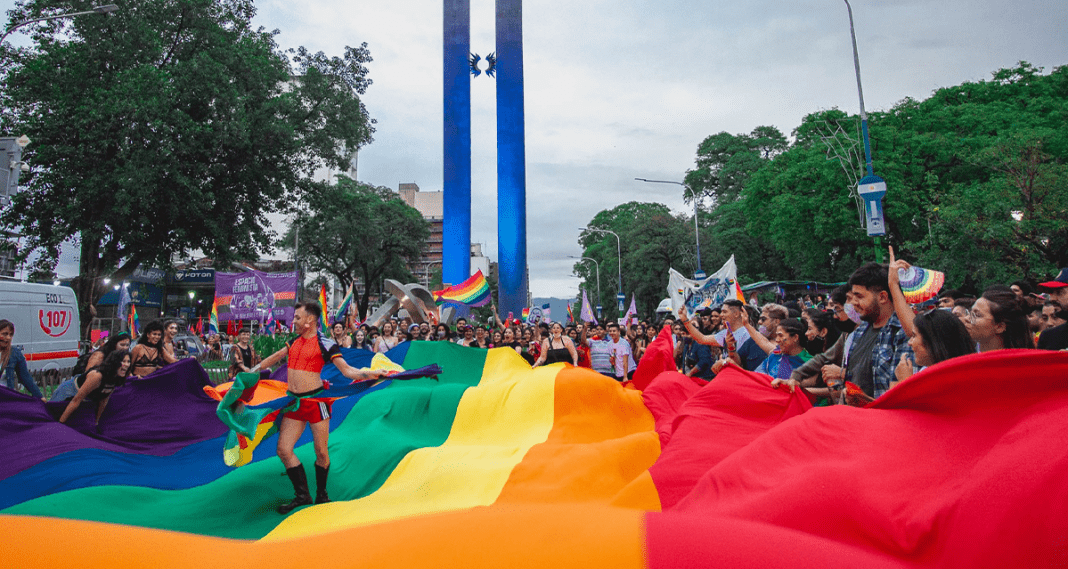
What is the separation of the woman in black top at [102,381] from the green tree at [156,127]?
13.7 m

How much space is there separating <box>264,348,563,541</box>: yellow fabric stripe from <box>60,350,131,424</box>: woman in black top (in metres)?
3.56

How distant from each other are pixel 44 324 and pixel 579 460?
15.6 meters

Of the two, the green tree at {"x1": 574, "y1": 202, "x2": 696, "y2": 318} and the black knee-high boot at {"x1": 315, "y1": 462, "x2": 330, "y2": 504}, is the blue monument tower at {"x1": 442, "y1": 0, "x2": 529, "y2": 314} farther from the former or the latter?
the black knee-high boot at {"x1": 315, "y1": 462, "x2": 330, "y2": 504}

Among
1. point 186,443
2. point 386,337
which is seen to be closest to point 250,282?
point 386,337

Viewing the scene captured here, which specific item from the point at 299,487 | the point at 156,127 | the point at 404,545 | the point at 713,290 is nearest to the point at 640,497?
the point at 404,545

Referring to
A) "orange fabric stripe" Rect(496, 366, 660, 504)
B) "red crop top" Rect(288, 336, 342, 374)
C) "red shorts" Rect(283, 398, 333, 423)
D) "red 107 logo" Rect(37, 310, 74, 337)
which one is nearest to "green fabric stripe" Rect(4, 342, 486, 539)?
"red shorts" Rect(283, 398, 333, 423)

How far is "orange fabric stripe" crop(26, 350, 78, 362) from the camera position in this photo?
1442 cm

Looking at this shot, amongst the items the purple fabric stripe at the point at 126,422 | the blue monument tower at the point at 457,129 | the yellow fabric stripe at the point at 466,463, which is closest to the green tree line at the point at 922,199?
the yellow fabric stripe at the point at 466,463

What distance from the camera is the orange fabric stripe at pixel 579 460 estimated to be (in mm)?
4566

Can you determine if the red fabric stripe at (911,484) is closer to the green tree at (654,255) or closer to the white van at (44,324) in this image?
the white van at (44,324)

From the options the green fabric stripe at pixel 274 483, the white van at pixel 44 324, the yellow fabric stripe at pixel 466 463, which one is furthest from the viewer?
the white van at pixel 44 324

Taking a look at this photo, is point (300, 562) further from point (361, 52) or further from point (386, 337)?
point (361, 52)

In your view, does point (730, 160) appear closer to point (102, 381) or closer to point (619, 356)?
point (619, 356)

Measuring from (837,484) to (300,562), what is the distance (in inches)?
74.9
